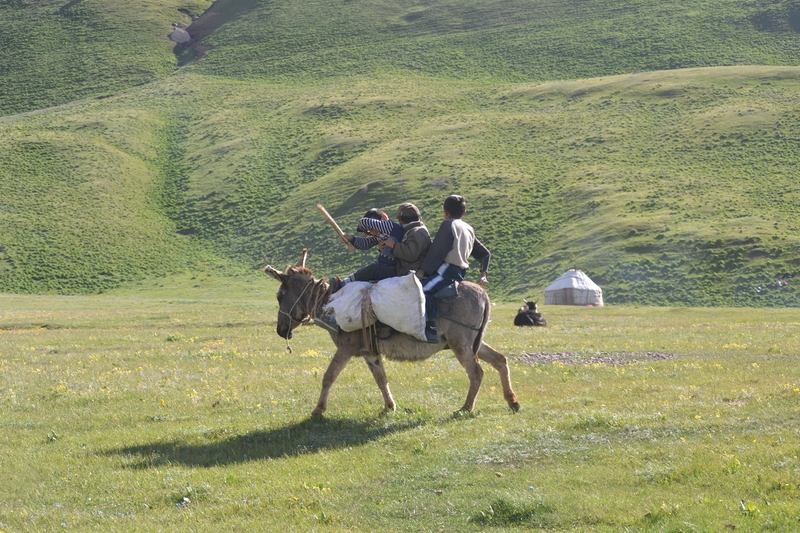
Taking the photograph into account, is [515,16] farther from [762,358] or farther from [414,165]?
[762,358]

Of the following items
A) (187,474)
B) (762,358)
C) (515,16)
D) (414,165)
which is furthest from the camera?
(515,16)

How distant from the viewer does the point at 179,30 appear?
181500 mm

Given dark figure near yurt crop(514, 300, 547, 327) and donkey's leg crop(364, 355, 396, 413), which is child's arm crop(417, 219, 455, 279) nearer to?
donkey's leg crop(364, 355, 396, 413)

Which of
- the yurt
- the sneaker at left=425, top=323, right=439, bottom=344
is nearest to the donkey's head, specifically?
the sneaker at left=425, top=323, right=439, bottom=344

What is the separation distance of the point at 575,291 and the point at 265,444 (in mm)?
48165

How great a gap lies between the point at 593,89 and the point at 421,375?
336ft

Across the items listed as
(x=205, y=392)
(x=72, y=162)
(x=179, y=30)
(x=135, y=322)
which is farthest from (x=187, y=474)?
(x=179, y=30)

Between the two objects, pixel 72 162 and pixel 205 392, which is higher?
pixel 205 392

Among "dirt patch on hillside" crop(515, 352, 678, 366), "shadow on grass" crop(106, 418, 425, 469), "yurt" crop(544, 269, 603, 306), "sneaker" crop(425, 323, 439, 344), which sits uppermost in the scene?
"sneaker" crop(425, 323, 439, 344)

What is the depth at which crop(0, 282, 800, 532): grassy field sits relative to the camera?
8773 mm

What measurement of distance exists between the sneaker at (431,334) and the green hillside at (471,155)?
159 ft

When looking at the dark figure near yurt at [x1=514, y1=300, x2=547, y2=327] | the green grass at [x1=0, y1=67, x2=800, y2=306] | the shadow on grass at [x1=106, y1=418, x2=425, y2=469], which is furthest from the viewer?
the green grass at [x1=0, y1=67, x2=800, y2=306]

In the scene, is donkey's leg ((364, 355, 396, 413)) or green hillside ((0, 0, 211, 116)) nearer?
donkey's leg ((364, 355, 396, 413))

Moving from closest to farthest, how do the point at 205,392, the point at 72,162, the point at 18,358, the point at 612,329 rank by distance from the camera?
1. the point at 205,392
2. the point at 18,358
3. the point at 612,329
4. the point at 72,162
